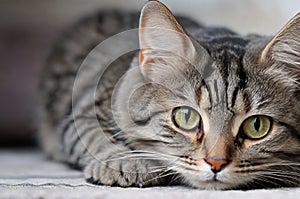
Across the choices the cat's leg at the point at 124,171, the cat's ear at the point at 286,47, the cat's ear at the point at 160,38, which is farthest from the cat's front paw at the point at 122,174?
the cat's ear at the point at 286,47

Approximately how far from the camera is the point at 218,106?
53.9 inches

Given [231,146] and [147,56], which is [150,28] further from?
[231,146]

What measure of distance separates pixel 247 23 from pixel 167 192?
2.55 feet

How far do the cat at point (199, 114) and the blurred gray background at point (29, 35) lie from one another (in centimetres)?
67

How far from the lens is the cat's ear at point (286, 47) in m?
1.37

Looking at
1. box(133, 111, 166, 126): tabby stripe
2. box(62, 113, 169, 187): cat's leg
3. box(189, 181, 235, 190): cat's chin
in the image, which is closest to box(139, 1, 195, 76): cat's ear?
box(133, 111, 166, 126): tabby stripe

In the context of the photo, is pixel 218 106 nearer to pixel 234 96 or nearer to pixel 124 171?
pixel 234 96

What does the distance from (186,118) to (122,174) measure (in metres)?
0.22

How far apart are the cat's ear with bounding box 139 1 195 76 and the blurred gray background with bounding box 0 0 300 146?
0.67 metres

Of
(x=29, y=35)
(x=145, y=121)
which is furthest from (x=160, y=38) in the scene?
(x=29, y=35)

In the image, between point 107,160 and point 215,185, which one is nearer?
point 215,185

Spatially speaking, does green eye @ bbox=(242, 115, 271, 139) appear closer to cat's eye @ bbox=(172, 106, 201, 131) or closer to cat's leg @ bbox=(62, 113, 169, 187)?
cat's eye @ bbox=(172, 106, 201, 131)

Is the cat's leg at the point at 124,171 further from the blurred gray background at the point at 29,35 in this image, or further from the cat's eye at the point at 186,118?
A: the blurred gray background at the point at 29,35

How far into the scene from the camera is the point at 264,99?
140cm
